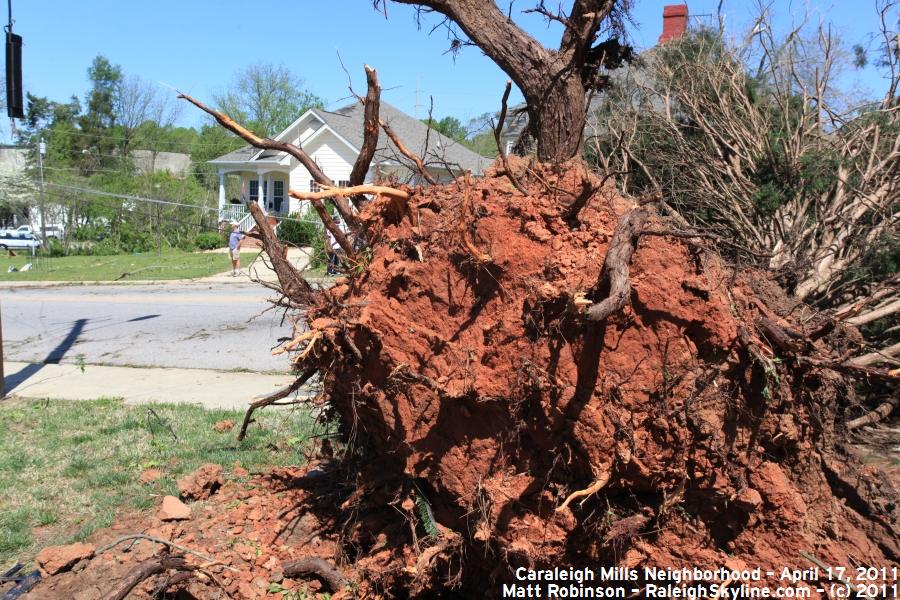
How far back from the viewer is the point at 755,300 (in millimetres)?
3385

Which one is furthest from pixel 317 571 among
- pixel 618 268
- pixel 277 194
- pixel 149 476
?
pixel 277 194

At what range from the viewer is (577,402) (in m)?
3.19

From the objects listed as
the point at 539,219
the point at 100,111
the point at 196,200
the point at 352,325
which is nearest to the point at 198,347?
the point at 352,325

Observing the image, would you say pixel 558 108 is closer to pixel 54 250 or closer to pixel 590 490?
pixel 590 490

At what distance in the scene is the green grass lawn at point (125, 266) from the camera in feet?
69.4

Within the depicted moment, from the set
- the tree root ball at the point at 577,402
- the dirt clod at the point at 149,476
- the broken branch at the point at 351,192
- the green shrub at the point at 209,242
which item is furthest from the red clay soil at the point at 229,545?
the green shrub at the point at 209,242

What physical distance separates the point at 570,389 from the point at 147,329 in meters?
10.0

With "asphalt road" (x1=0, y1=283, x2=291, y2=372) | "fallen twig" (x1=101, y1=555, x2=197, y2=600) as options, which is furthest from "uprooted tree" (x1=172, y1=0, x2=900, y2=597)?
"asphalt road" (x1=0, y1=283, x2=291, y2=372)

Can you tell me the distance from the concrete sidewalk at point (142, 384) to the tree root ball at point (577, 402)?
395 cm

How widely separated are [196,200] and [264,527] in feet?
116

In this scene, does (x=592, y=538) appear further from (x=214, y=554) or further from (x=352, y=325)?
(x=214, y=554)

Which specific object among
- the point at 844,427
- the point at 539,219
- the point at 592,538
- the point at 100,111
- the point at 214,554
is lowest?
the point at 214,554

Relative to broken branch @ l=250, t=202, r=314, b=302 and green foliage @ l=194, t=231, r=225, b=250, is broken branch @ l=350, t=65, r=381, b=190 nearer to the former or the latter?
broken branch @ l=250, t=202, r=314, b=302

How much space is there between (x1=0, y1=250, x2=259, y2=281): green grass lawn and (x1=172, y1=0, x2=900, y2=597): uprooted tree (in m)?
15.8
